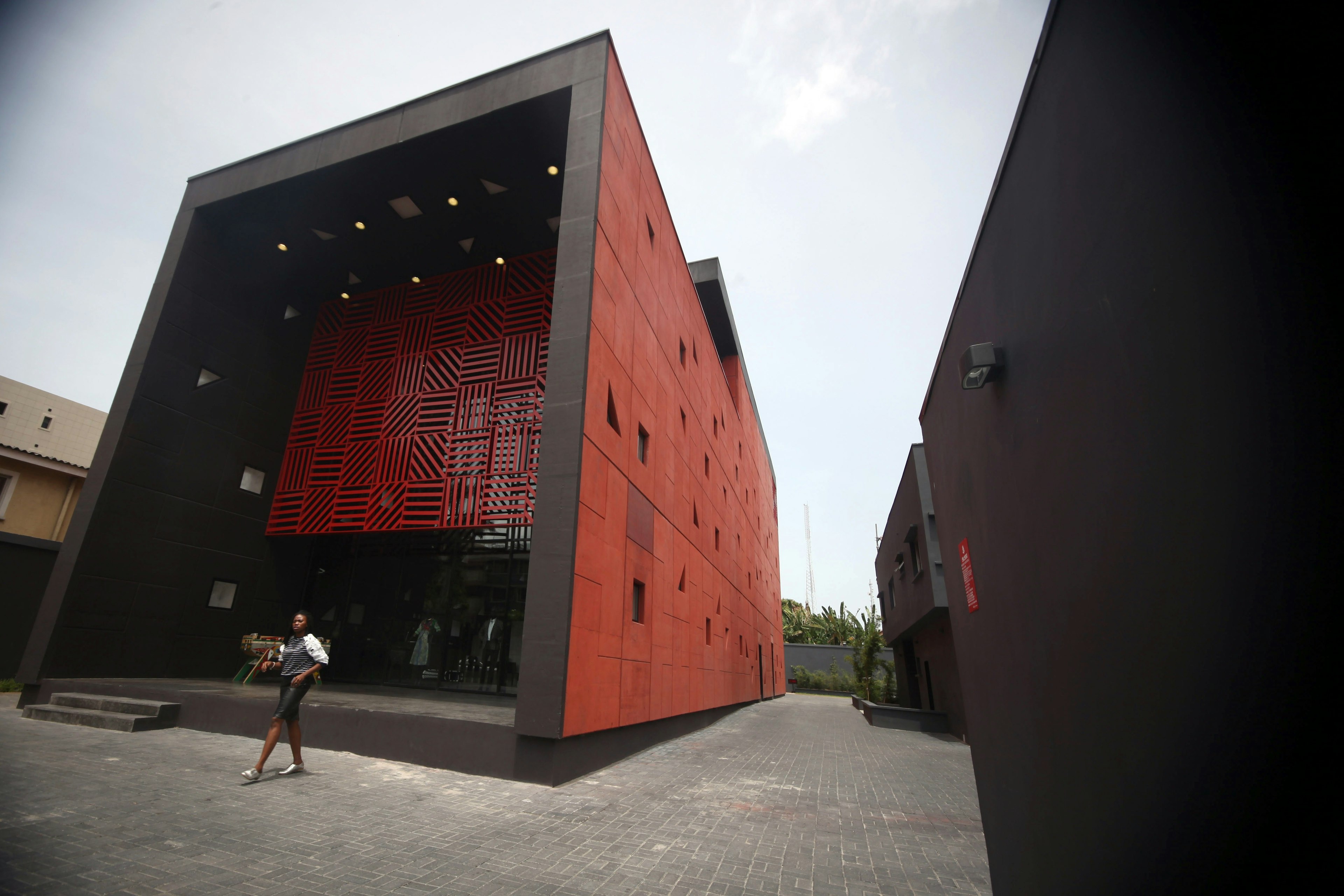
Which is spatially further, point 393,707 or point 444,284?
point 444,284

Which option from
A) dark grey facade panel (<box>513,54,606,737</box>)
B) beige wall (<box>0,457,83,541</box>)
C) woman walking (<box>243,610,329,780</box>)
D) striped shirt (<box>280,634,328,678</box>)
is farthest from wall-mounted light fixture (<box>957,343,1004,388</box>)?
beige wall (<box>0,457,83,541</box>)

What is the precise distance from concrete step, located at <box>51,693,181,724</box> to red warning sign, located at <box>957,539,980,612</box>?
413 inches

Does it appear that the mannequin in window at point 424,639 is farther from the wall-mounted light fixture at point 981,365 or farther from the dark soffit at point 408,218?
the wall-mounted light fixture at point 981,365

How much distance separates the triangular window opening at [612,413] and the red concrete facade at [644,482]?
28mm

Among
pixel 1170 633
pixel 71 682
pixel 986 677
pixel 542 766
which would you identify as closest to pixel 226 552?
pixel 71 682

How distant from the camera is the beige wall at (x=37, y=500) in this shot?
15.5 meters

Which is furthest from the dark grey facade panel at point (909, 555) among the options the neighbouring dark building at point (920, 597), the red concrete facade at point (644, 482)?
the red concrete facade at point (644, 482)

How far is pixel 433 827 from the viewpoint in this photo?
4.59m

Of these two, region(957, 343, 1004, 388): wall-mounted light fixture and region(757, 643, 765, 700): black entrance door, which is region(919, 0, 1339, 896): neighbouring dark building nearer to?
region(957, 343, 1004, 388): wall-mounted light fixture

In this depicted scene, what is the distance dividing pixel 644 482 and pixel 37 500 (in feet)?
60.5

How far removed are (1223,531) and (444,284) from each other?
14.0 m

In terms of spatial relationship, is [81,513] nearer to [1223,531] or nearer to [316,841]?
[316,841]

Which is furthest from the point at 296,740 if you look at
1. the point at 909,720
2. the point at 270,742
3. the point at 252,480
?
the point at 909,720

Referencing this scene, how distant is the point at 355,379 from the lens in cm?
1337
